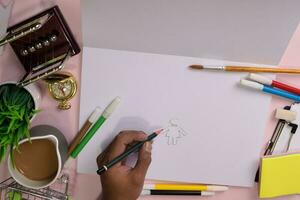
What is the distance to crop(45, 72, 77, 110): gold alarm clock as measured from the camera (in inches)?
26.9

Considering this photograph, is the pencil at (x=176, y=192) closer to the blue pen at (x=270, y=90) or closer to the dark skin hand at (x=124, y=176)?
the dark skin hand at (x=124, y=176)

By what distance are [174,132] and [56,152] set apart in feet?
0.67

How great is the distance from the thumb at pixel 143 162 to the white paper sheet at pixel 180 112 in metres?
0.05

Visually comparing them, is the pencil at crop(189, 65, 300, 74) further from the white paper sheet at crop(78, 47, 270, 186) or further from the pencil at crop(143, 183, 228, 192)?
the pencil at crop(143, 183, 228, 192)

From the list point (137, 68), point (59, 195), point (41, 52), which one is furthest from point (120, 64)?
point (59, 195)

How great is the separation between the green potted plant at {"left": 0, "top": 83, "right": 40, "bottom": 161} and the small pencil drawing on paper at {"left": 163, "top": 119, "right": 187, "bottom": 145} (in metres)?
0.23

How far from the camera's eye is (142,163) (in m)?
0.66

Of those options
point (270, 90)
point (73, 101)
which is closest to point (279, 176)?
point (270, 90)

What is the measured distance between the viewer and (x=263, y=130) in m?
0.72

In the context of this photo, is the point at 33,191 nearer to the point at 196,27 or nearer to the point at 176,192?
the point at 176,192

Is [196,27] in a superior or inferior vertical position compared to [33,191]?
superior

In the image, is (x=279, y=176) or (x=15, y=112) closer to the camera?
(x=15, y=112)

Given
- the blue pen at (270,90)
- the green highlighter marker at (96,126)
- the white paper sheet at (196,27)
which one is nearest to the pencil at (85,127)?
the green highlighter marker at (96,126)

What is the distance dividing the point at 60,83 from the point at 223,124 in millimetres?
291
